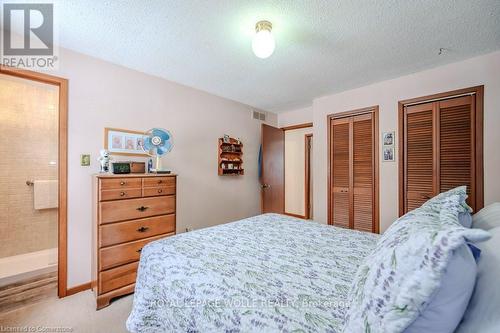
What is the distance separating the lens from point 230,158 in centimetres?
360

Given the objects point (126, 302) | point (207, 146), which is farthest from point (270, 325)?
point (207, 146)

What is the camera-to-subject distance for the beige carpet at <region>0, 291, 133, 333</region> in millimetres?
1675

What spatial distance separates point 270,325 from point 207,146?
2802 millimetres

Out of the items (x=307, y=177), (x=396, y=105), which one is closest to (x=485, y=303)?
(x=396, y=105)

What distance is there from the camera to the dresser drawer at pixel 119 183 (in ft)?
6.19

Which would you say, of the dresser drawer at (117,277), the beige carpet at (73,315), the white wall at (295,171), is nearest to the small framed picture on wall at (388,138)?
the white wall at (295,171)

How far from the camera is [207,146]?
332 centimetres

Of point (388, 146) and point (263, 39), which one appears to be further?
point (388, 146)

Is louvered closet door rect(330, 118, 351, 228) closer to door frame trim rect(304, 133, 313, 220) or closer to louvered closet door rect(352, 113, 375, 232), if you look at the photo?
louvered closet door rect(352, 113, 375, 232)

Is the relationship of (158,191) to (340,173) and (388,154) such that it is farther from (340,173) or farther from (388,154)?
(388,154)

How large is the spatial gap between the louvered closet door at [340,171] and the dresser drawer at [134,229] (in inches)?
95.3

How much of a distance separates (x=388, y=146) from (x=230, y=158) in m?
2.33

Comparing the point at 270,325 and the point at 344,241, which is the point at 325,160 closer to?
the point at 344,241

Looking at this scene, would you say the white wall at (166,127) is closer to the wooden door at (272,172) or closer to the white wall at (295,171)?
the wooden door at (272,172)
